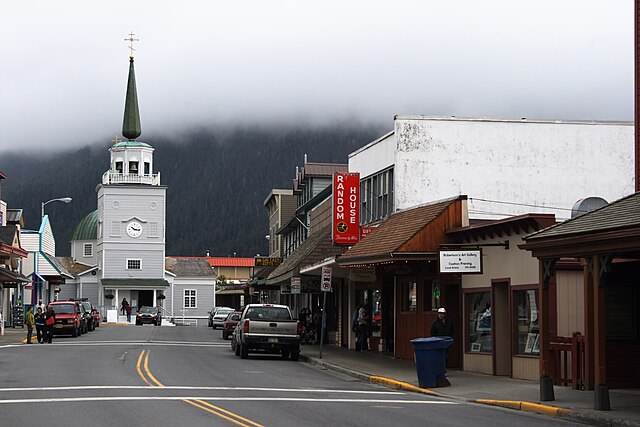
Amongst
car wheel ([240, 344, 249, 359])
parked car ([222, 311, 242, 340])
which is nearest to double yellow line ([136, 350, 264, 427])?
car wheel ([240, 344, 249, 359])

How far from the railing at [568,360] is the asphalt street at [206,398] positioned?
2970 millimetres

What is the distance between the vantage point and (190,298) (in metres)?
107

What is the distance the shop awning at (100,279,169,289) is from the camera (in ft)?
322

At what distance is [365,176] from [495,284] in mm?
12882

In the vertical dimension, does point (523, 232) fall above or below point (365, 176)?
below

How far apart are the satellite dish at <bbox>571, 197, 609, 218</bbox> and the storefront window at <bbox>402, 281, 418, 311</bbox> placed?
214 inches

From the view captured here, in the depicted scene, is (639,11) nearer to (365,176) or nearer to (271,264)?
(365,176)

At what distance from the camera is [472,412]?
18109mm

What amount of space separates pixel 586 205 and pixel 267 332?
10705 mm

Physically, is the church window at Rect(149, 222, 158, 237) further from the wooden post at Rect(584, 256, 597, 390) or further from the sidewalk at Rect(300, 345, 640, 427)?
the wooden post at Rect(584, 256, 597, 390)

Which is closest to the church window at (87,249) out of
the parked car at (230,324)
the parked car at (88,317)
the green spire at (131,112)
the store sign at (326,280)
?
the green spire at (131,112)

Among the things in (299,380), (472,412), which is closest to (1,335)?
(299,380)

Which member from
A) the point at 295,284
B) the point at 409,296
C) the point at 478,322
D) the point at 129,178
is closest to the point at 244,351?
the point at 409,296

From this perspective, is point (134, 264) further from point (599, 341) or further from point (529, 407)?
point (599, 341)
